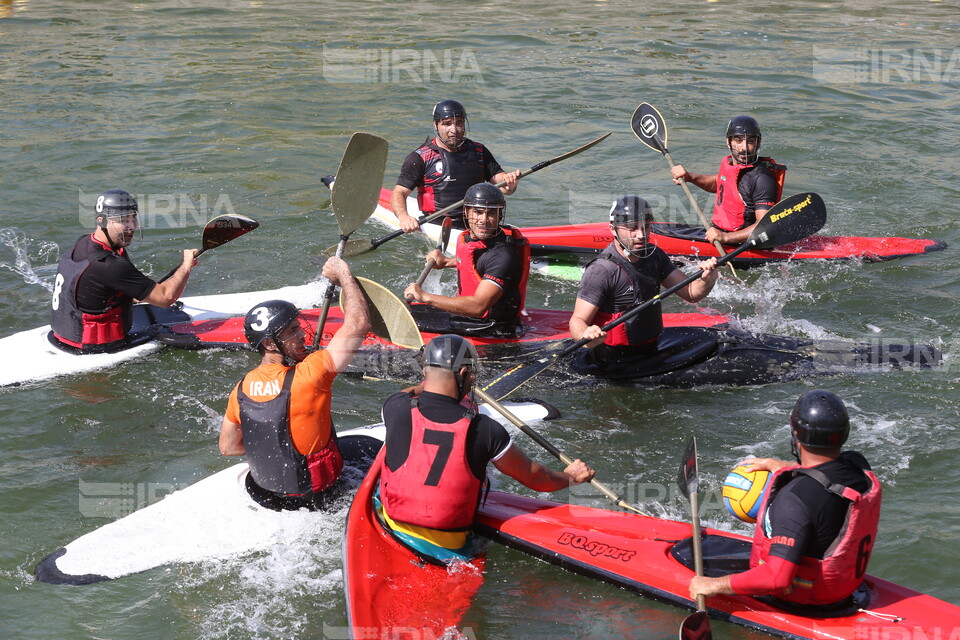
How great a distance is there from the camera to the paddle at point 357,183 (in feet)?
19.0

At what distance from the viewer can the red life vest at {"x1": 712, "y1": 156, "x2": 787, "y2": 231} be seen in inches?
337

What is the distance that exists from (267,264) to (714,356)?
4.70m

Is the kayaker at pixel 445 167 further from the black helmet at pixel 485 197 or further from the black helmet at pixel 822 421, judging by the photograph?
the black helmet at pixel 822 421

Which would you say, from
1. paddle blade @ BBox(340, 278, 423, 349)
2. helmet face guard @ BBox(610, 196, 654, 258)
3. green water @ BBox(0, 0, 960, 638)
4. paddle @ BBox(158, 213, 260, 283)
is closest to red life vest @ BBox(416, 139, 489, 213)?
green water @ BBox(0, 0, 960, 638)

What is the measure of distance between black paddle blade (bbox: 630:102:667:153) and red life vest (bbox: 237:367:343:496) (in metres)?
5.23

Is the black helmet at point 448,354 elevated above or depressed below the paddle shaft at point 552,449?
above

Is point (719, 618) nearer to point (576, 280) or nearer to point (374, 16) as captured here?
point (576, 280)

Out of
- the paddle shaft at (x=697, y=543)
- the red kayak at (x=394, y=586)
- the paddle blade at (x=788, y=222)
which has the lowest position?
the red kayak at (x=394, y=586)

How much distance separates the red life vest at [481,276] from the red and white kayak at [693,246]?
7.42 ft

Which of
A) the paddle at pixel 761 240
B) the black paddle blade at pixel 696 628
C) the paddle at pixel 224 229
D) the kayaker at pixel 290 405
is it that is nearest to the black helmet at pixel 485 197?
the paddle at pixel 761 240

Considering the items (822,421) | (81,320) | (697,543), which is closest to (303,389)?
(697,543)

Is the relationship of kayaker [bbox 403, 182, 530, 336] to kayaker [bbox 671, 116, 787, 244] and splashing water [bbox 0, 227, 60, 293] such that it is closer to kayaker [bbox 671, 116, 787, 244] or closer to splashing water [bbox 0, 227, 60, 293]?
kayaker [bbox 671, 116, 787, 244]

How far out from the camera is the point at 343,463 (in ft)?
16.8

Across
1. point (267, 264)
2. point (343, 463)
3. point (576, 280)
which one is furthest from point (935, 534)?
point (267, 264)
